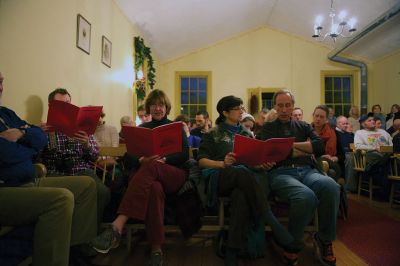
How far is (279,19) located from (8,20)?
20.5 ft

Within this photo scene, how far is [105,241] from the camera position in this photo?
67.7 inches

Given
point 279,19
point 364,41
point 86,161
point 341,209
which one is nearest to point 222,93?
point 279,19

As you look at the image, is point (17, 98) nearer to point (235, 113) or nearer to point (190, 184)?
point (190, 184)

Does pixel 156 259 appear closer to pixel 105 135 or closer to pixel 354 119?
pixel 105 135

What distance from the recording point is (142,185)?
6.19 feet

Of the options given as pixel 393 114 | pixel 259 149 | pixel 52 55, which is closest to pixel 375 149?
pixel 393 114

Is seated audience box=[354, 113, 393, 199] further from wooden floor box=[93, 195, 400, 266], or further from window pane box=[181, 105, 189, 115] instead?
window pane box=[181, 105, 189, 115]

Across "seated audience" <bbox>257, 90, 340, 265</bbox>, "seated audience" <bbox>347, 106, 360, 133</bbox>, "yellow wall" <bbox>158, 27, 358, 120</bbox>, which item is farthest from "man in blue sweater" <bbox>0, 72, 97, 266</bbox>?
"yellow wall" <bbox>158, 27, 358, 120</bbox>

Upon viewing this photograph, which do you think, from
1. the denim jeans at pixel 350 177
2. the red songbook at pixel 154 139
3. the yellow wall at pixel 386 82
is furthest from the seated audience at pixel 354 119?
the red songbook at pixel 154 139

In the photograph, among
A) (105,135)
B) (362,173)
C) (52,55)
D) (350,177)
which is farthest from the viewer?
(350,177)

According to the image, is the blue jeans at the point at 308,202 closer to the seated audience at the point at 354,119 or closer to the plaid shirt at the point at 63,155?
the plaid shirt at the point at 63,155

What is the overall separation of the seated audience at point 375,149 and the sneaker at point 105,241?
345 centimetres

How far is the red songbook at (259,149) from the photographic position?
181cm

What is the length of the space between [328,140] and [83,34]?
263 cm
